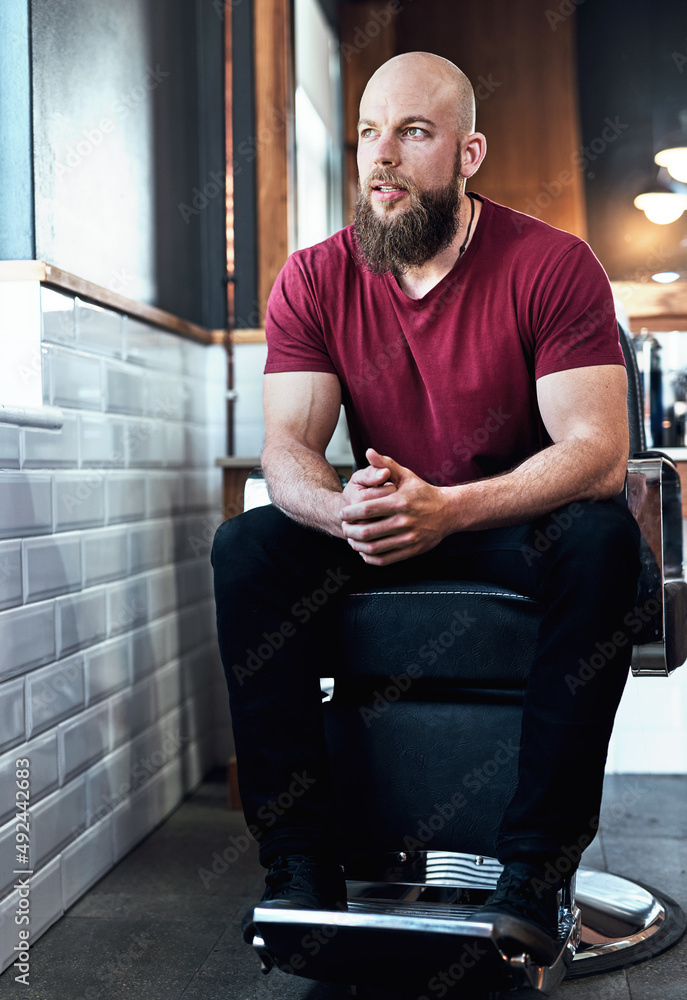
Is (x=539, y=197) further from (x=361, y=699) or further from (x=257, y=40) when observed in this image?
(x=361, y=699)

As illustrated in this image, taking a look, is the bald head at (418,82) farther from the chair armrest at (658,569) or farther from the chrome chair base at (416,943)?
the chrome chair base at (416,943)

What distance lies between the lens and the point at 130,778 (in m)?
1.87

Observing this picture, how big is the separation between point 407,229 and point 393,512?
0.58 meters

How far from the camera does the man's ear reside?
1668mm

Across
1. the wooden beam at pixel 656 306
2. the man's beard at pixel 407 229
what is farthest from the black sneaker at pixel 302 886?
the wooden beam at pixel 656 306

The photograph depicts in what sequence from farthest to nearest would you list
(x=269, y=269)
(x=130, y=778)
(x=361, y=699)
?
(x=269, y=269) < (x=130, y=778) < (x=361, y=699)

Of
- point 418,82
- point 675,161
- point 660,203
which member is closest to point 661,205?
point 660,203

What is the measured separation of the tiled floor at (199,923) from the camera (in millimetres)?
1307

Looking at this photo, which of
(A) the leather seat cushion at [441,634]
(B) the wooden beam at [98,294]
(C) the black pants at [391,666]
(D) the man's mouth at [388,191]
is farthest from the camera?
(D) the man's mouth at [388,191]

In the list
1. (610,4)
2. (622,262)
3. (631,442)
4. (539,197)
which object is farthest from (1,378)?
(610,4)

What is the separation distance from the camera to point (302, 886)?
45.5 inches

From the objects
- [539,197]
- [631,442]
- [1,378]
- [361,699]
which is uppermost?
[539,197]

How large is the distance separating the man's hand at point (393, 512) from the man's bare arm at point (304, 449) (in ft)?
0.09

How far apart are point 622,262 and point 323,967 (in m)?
2.22
